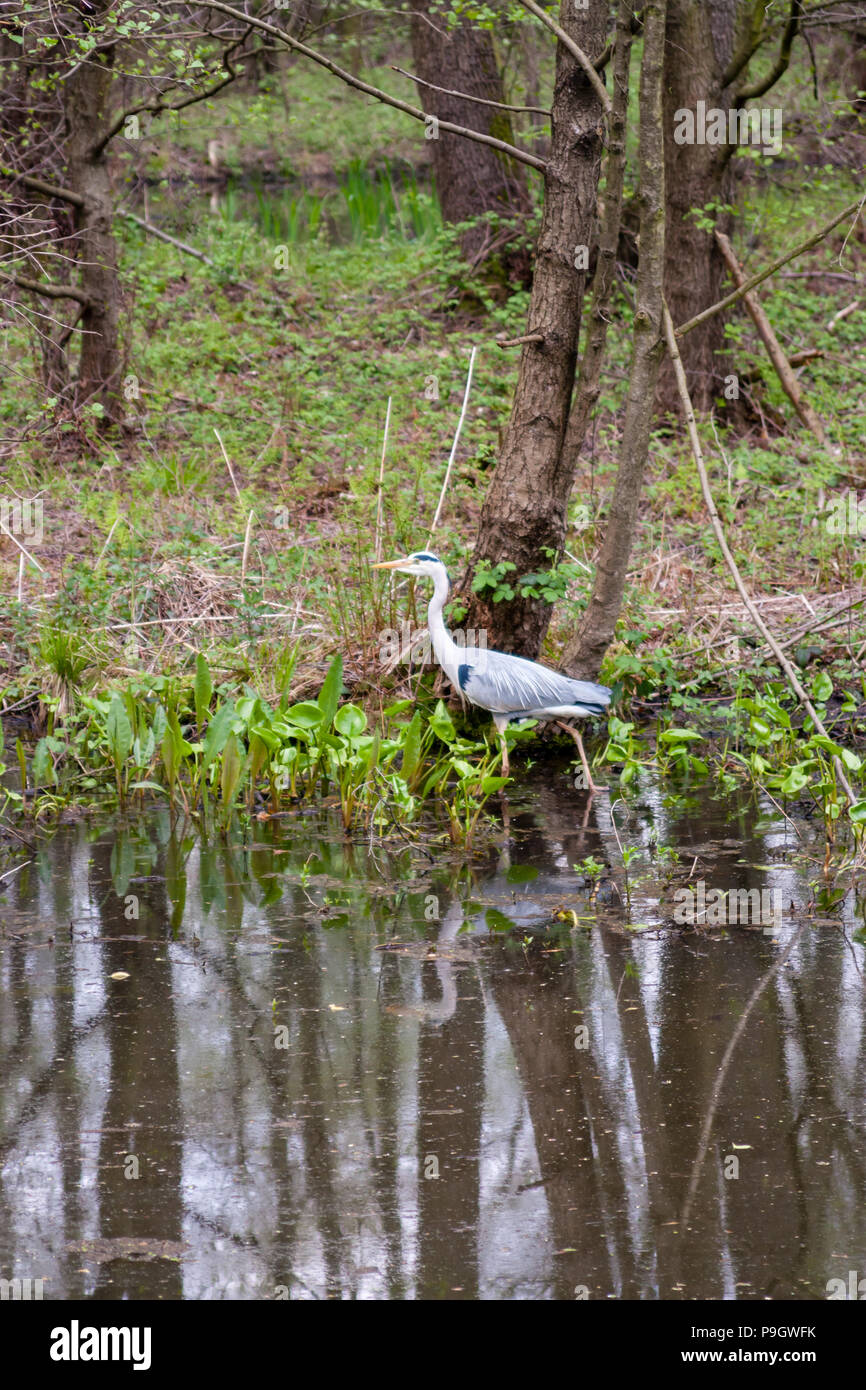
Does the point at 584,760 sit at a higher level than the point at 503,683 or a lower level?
lower

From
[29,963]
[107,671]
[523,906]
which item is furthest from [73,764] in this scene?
[523,906]

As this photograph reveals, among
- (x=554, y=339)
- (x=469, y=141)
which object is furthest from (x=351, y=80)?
(x=469, y=141)

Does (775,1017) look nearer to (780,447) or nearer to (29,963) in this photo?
(29,963)

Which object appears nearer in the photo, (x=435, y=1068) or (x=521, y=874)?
(x=435, y=1068)

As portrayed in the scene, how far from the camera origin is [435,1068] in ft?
13.5

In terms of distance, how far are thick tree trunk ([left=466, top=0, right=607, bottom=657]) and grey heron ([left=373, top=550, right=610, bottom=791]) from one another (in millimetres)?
487

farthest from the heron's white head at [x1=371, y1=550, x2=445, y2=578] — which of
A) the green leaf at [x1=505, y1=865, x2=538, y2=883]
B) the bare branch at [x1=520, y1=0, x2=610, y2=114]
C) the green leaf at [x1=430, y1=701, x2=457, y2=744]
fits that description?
the bare branch at [x1=520, y1=0, x2=610, y2=114]

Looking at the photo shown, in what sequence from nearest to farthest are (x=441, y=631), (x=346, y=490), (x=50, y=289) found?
(x=441, y=631), (x=50, y=289), (x=346, y=490)

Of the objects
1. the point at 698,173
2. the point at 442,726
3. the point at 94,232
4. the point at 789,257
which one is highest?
the point at 698,173

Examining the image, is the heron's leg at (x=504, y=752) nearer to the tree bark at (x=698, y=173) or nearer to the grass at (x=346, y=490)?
the grass at (x=346, y=490)

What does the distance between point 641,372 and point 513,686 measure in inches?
65.3

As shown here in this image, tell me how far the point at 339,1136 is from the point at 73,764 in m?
4.12

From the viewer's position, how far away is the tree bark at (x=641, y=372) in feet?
20.5

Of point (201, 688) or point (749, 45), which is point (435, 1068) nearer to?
point (201, 688)
